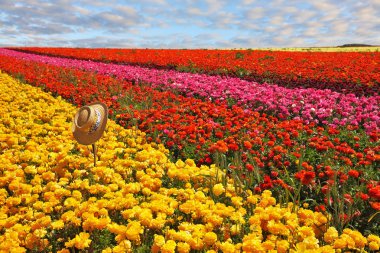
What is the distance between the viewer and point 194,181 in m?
4.57

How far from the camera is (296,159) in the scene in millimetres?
5469

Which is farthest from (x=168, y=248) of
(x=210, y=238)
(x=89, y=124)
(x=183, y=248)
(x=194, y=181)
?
(x=89, y=124)

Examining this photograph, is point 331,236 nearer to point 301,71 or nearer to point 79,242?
point 79,242

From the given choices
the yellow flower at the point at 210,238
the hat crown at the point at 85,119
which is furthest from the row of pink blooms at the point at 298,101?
the yellow flower at the point at 210,238

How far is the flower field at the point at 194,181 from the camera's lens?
323 centimetres

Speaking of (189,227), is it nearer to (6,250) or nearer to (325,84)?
(6,250)

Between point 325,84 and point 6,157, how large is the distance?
36.4ft

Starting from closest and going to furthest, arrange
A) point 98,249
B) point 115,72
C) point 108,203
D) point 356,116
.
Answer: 1. point 98,249
2. point 108,203
3. point 356,116
4. point 115,72

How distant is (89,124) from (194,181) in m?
1.50

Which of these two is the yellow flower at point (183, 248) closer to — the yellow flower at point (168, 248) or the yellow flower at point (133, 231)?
the yellow flower at point (168, 248)

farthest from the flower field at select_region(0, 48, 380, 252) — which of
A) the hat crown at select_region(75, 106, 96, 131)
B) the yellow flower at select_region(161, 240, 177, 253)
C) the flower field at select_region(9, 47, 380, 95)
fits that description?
the flower field at select_region(9, 47, 380, 95)

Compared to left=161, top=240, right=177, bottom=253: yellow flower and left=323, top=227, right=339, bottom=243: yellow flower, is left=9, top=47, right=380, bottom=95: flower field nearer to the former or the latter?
left=323, top=227, right=339, bottom=243: yellow flower

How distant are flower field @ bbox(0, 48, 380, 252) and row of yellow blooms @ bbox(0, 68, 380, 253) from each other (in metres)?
0.01

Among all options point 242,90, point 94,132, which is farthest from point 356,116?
point 94,132
